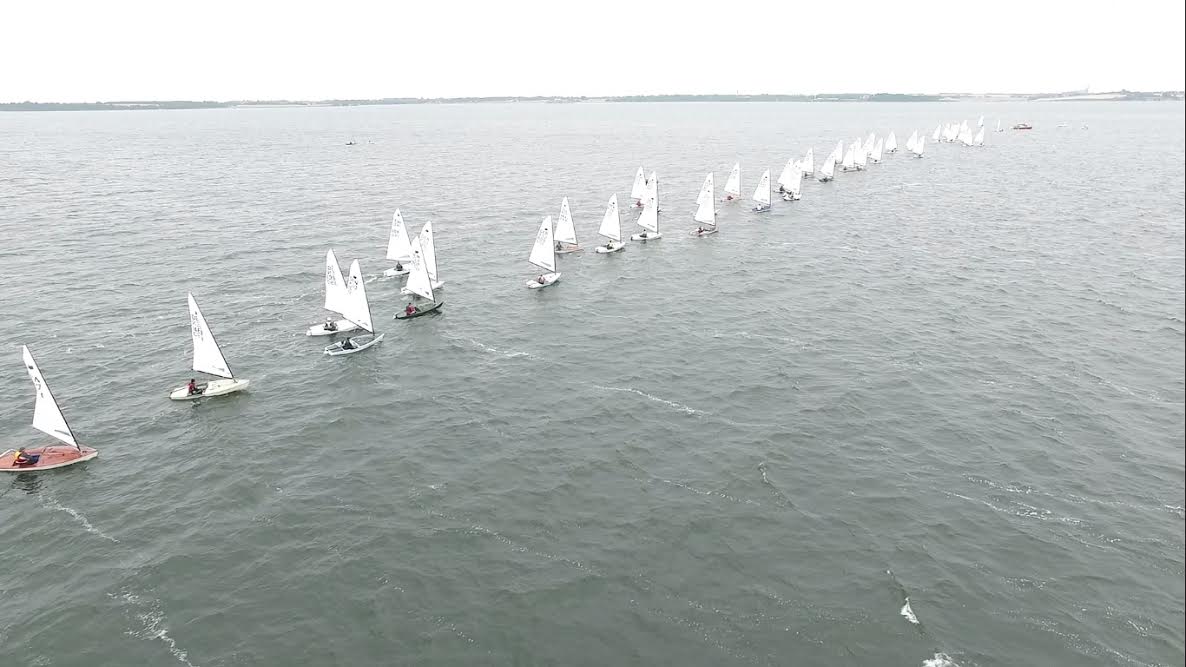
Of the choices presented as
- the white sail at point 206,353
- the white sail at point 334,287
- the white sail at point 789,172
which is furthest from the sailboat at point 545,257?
the white sail at point 789,172

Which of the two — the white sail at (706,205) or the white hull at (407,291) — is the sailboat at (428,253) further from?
the white sail at (706,205)

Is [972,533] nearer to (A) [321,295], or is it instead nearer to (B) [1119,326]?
(B) [1119,326]

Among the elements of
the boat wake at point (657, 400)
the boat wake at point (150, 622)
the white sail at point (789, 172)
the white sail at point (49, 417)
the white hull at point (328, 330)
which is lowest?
the boat wake at point (150, 622)

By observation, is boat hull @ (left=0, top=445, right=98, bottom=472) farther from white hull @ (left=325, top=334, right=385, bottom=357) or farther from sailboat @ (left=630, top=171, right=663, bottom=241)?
sailboat @ (left=630, top=171, right=663, bottom=241)

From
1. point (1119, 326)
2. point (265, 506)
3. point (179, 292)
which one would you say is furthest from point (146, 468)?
point (1119, 326)

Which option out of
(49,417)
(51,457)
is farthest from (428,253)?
(51,457)

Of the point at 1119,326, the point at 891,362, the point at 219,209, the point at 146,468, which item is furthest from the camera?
the point at 219,209
